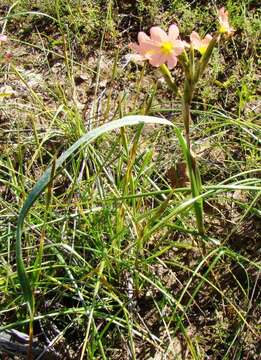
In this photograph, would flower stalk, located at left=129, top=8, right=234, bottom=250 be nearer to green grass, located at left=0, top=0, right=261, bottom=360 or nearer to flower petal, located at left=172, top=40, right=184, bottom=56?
flower petal, located at left=172, top=40, right=184, bottom=56

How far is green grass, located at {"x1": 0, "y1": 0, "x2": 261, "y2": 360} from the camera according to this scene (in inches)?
56.4

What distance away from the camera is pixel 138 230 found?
150cm

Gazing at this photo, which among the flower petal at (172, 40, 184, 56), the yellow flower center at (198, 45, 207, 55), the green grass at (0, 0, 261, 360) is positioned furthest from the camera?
the green grass at (0, 0, 261, 360)

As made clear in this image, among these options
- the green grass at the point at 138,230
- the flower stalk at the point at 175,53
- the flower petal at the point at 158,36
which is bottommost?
the green grass at the point at 138,230

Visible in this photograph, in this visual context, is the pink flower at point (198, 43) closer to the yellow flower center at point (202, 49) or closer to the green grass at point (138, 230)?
the yellow flower center at point (202, 49)

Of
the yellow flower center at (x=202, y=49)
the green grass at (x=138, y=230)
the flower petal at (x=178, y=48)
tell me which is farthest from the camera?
the green grass at (x=138, y=230)

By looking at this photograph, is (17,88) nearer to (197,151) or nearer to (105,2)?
(105,2)

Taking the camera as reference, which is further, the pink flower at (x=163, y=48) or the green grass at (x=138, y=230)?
the green grass at (x=138, y=230)

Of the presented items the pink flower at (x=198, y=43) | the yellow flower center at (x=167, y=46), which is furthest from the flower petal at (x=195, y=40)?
→ the yellow flower center at (x=167, y=46)

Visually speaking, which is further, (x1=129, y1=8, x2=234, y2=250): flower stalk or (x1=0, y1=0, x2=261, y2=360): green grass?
(x1=0, y1=0, x2=261, y2=360): green grass

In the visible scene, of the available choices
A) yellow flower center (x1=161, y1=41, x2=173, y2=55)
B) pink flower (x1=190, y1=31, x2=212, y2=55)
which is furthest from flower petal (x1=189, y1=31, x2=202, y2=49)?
yellow flower center (x1=161, y1=41, x2=173, y2=55)

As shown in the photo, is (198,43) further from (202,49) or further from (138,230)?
(138,230)

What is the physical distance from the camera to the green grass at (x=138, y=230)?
4.70 feet

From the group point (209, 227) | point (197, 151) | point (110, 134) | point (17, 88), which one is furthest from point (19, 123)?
point (209, 227)
